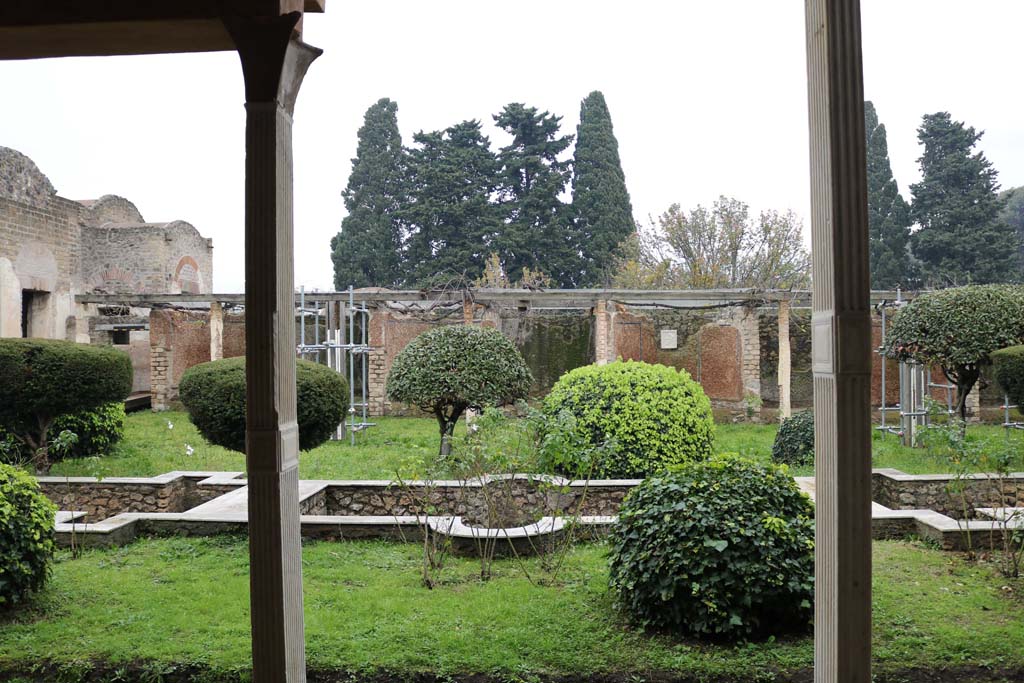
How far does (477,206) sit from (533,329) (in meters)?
10.0

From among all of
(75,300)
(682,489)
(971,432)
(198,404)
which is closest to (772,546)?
(682,489)

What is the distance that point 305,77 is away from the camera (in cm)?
292

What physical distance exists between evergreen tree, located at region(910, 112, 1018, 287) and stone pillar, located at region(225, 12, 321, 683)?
23.4 m

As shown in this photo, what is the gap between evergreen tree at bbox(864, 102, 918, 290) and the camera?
2389 cm

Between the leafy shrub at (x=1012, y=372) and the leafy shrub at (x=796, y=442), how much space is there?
231 cm

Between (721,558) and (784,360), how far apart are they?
11299 mm

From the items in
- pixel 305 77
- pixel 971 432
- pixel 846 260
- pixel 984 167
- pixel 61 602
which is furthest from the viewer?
pixel 984 167

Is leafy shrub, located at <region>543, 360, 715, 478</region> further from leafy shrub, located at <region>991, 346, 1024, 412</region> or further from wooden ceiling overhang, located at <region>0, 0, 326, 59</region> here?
wooden ceiling overhang, located at <region>0, 0, 326, 59</region>

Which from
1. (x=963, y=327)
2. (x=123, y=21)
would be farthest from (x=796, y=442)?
(x=123, y=21)

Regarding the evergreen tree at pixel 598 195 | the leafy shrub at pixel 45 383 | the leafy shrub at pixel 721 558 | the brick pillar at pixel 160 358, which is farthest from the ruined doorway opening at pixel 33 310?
the leafy shrub at pixel 721 558

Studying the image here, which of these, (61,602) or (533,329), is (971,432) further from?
(61,602)

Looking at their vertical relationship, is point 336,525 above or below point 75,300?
below

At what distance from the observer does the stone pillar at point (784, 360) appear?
14047mm

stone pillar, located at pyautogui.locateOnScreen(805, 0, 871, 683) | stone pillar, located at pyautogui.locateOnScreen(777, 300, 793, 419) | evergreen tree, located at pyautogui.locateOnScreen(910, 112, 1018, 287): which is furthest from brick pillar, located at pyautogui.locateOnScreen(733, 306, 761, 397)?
stone pillar, located at pyautogui.locateOnScreen(805, 0, 871, 683)
